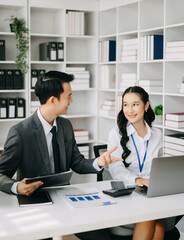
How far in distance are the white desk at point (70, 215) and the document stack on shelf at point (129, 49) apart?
2.72m

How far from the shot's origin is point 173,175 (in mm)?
2383

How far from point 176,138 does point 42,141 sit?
198 centimetres

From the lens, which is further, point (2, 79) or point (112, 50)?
point (112, 50)

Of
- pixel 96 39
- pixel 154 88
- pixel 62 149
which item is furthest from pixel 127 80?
pixel 62 149

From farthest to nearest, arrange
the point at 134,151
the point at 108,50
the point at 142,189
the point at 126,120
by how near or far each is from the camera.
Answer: the point at 108,50 < the point at 126,120 < the point at 134,151 < the point at 142,189

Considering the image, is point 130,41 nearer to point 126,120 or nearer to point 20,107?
point 20,107

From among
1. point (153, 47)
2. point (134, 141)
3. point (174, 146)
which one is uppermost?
point (153, 47)

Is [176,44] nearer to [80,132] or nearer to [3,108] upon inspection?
[80,132]

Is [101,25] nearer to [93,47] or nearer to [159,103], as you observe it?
[93,47]

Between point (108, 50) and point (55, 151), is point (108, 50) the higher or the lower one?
the higher one

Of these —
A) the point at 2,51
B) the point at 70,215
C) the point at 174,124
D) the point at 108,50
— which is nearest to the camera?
the point at 70,215

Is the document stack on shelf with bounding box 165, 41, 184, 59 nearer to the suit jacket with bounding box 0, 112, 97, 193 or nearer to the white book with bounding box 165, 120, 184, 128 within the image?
the white book with bounding box 165, 120, 184, 128

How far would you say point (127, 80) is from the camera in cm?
500

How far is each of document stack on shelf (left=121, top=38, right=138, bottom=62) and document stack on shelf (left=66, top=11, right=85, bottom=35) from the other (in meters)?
0.66
